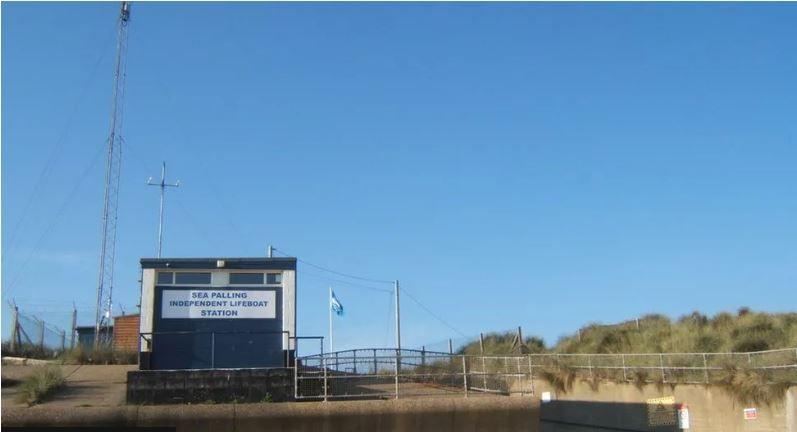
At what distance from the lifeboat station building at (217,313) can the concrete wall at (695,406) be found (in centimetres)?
653

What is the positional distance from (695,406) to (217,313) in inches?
634

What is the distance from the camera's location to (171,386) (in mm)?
16891

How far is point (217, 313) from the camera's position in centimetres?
1981

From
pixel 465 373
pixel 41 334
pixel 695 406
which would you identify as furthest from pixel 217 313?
pixel 695 406

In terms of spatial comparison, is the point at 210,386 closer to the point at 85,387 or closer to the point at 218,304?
the point at 218,304

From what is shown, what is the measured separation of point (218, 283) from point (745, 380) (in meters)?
15.7

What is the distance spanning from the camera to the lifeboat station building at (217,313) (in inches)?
763

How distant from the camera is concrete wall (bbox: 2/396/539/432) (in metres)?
15.6

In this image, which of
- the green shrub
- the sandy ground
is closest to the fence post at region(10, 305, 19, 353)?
the sandy ground

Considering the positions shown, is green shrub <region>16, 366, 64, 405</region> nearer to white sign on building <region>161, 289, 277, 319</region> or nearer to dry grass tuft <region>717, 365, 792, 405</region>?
white sign on building <region>161, 289, 277, 319</region>

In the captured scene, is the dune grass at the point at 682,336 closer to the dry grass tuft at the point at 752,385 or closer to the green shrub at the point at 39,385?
the dry grass tuft at the point at 752,385

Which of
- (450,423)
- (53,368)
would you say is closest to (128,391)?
(53,368)

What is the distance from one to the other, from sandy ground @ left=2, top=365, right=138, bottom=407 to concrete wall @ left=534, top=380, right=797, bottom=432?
9.73 meters

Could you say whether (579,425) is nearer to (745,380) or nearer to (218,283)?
(745,380)
